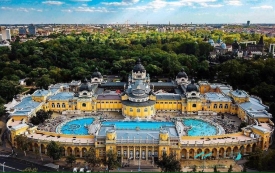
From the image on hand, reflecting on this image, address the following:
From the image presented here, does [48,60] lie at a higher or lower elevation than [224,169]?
higher

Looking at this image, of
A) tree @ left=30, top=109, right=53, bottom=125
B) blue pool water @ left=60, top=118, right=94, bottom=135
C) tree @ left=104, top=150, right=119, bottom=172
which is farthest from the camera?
tree @ left=30, top=109, right=53, bottom=125

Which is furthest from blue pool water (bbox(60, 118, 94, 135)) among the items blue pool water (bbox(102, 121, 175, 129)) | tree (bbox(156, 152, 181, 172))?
tree (bbox(156, 152, 181, 172))

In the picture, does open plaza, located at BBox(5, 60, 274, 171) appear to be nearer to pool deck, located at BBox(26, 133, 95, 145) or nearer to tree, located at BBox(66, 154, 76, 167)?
pool deck, located at BBox(26, 133, 95, 145)

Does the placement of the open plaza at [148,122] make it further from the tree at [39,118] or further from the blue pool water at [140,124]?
the tree at [39,118]

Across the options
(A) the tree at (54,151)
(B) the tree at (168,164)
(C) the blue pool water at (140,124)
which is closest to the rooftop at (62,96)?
(C) the blue pool water at (140,124)

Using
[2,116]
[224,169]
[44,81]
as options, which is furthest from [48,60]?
[224,169]

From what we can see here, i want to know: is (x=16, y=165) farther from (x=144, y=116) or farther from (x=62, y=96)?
(x=144, y=116)

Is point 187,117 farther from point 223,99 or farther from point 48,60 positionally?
point 48,60
